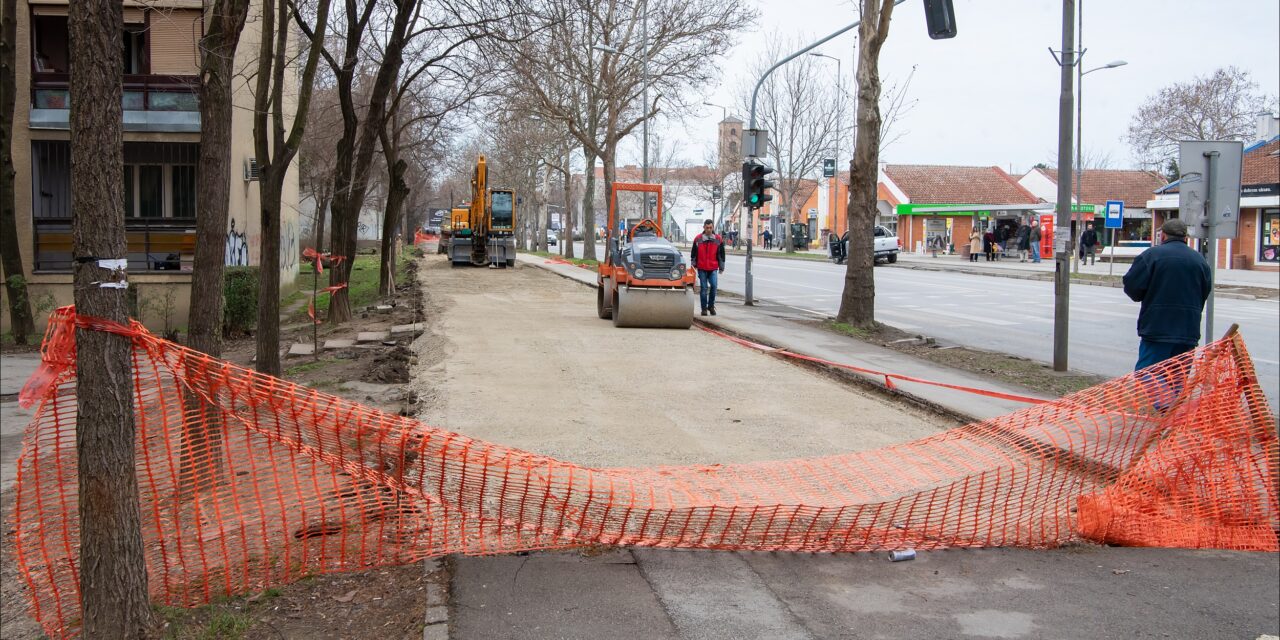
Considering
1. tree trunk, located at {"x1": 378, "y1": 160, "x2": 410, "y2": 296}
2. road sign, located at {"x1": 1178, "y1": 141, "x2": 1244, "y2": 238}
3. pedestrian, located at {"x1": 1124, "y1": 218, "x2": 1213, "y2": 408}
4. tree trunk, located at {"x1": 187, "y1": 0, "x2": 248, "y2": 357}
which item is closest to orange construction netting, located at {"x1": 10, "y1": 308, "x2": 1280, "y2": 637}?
tree trunk, located at {"x1": 187, "y1": 0, "x2": 248, "y2": 357}

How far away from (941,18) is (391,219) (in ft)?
51.7

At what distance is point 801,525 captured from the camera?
5.84m

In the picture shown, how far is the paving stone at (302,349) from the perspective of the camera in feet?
48.6

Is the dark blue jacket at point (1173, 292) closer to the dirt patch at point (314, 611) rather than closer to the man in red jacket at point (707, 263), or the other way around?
the dirt patch at point (314, 611)

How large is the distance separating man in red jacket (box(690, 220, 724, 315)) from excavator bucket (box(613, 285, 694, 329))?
2915mm

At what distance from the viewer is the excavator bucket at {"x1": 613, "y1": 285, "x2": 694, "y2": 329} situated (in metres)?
16.3

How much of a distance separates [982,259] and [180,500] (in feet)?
168

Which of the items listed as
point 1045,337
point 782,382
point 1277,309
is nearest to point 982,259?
point 1277,309

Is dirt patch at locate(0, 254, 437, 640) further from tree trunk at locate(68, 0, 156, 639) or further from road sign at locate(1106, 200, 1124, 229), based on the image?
road sign at locate(1106, 200, 1124, 229)

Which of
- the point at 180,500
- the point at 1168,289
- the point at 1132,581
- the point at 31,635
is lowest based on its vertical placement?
the point at 31,635

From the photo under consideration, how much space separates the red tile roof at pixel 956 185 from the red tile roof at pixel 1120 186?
3700 millimetres

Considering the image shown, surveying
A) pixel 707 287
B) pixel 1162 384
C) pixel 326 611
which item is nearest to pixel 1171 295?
pixel 1162 384

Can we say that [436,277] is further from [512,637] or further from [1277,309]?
[512,637]

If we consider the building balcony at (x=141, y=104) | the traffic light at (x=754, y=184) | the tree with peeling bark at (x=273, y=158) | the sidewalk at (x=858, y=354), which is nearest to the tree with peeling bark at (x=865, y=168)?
the sidewalk at (x=858, y=354)
